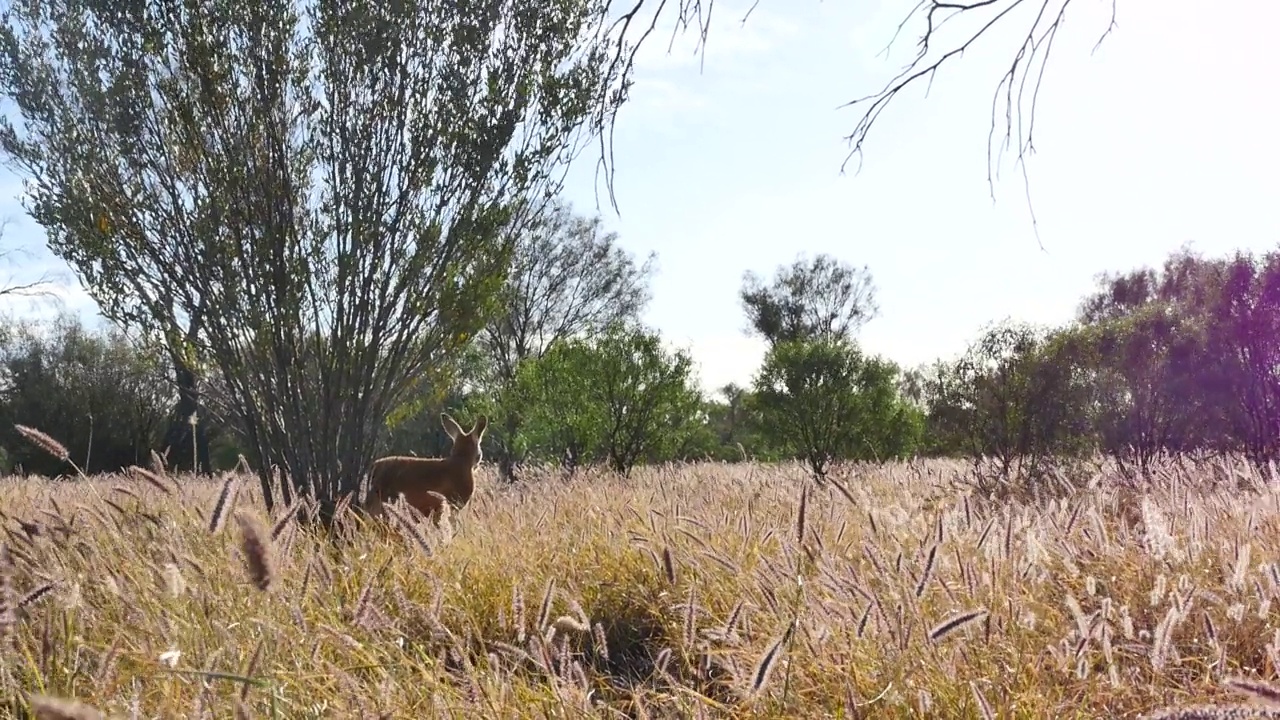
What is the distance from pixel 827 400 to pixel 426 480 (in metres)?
12.3

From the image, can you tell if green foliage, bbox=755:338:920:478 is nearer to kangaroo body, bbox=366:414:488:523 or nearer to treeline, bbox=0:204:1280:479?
treeline, bbox=0:204:1280:479

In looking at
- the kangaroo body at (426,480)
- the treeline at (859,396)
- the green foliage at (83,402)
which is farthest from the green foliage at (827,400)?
the green foliage at (83,402)

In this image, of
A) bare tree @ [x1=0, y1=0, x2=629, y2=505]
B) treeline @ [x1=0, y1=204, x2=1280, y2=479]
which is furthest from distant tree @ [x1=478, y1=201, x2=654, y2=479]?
bare tree @ [x1=0, y1=0, x2=629, y2=505]

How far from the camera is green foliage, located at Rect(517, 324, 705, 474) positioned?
1399cm

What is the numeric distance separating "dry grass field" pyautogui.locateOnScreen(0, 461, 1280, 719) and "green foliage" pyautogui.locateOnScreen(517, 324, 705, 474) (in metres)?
8.84

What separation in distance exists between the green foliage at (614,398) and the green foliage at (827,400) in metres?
3.39

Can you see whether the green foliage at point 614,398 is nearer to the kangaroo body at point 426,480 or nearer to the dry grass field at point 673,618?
the kangaroo body at point 426,480

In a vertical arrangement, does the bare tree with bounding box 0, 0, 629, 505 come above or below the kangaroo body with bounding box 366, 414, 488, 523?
above

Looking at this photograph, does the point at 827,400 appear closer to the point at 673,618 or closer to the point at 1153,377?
the point at 1153,377

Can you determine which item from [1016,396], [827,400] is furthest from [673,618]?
[827,400]

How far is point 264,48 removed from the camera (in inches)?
236

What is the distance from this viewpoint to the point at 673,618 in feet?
12.8

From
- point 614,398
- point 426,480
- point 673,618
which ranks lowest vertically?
point 673,618

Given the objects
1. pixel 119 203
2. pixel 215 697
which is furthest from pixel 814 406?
pixel 215 697
